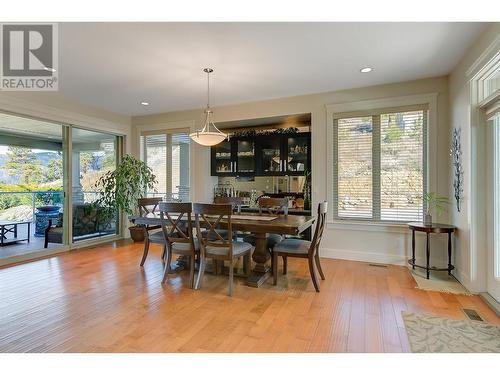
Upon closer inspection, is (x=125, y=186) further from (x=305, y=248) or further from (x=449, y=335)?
(x=449, y=335)

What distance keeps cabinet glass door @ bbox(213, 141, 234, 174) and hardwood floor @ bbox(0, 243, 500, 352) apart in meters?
2.51

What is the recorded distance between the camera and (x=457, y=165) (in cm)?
329

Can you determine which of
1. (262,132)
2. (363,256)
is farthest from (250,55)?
(363,256)

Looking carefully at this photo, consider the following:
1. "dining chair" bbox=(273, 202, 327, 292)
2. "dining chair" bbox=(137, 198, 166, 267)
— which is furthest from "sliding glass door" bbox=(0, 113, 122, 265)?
"dining chair" bbox=(273, 202, 327, 292)

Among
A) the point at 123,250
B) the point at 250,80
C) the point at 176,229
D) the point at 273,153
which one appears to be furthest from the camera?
the point at 273,153

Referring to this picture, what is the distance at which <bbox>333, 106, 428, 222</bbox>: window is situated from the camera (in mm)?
3879

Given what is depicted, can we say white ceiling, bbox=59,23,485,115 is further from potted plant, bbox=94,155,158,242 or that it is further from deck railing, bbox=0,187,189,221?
deck railing, bbox=0,187,189,221

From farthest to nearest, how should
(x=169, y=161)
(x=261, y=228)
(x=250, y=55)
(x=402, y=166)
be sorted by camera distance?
(x=169, y=161) < (x=402, y=166) < (x=250, y=55) < (x=261, y=228)

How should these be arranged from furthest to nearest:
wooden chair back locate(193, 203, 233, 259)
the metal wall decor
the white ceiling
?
the metal wall decor < wooden chair back locate(193, 203, 233, 259) < the white ceiling

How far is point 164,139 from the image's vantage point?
5.77 m

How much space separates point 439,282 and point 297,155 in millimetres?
2875
